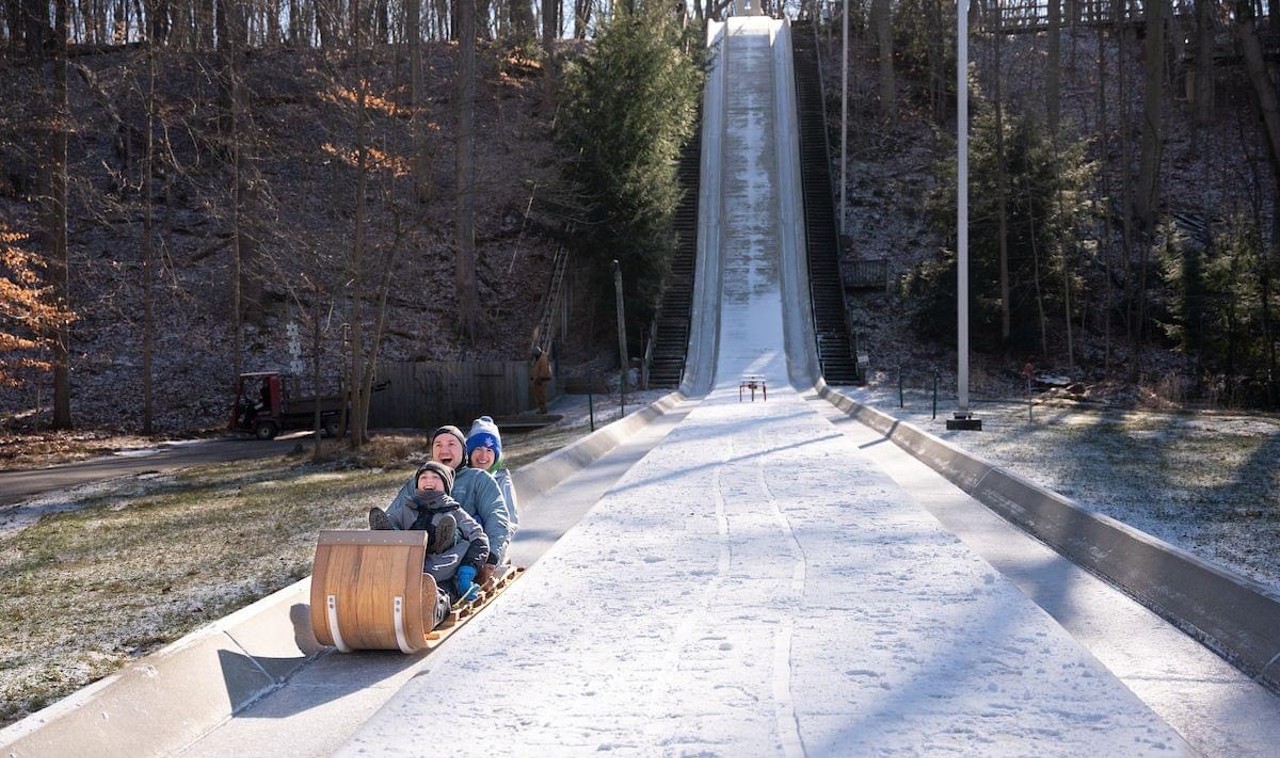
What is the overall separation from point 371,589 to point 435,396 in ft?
87.6

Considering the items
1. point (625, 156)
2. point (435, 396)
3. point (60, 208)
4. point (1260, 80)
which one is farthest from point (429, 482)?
point (625, 156)

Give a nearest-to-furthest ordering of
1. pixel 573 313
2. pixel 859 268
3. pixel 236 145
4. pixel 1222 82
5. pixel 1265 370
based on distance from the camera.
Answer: pixel 236 145
pixel 1265 370
pixel 573 313
pixel 859 268
pixel 1222 82

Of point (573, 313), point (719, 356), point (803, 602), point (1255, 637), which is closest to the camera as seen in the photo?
point (1255, 637)

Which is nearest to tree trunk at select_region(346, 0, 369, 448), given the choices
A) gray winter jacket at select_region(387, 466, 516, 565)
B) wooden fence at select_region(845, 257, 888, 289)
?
gray winter jacket at select_region(387, 466, 516, 565)

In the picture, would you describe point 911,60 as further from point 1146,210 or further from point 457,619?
point 457,619

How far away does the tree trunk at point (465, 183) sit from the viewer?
35.5 m

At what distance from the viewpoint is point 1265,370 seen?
3294 cm

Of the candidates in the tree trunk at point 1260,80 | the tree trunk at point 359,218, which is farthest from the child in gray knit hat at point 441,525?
the tree trunk at point 1260,80

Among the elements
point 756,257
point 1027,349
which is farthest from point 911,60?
point 1027,349

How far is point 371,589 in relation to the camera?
7.27 m

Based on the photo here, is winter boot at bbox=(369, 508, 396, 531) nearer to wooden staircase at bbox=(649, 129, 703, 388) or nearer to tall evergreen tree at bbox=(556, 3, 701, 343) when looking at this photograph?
wooden staircase at bbox=(649, 129, 703, 388)

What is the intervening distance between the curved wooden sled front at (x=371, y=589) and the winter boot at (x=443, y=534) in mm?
405

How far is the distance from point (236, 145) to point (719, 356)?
16.8m

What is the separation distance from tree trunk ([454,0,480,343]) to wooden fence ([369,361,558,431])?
4367 mm
